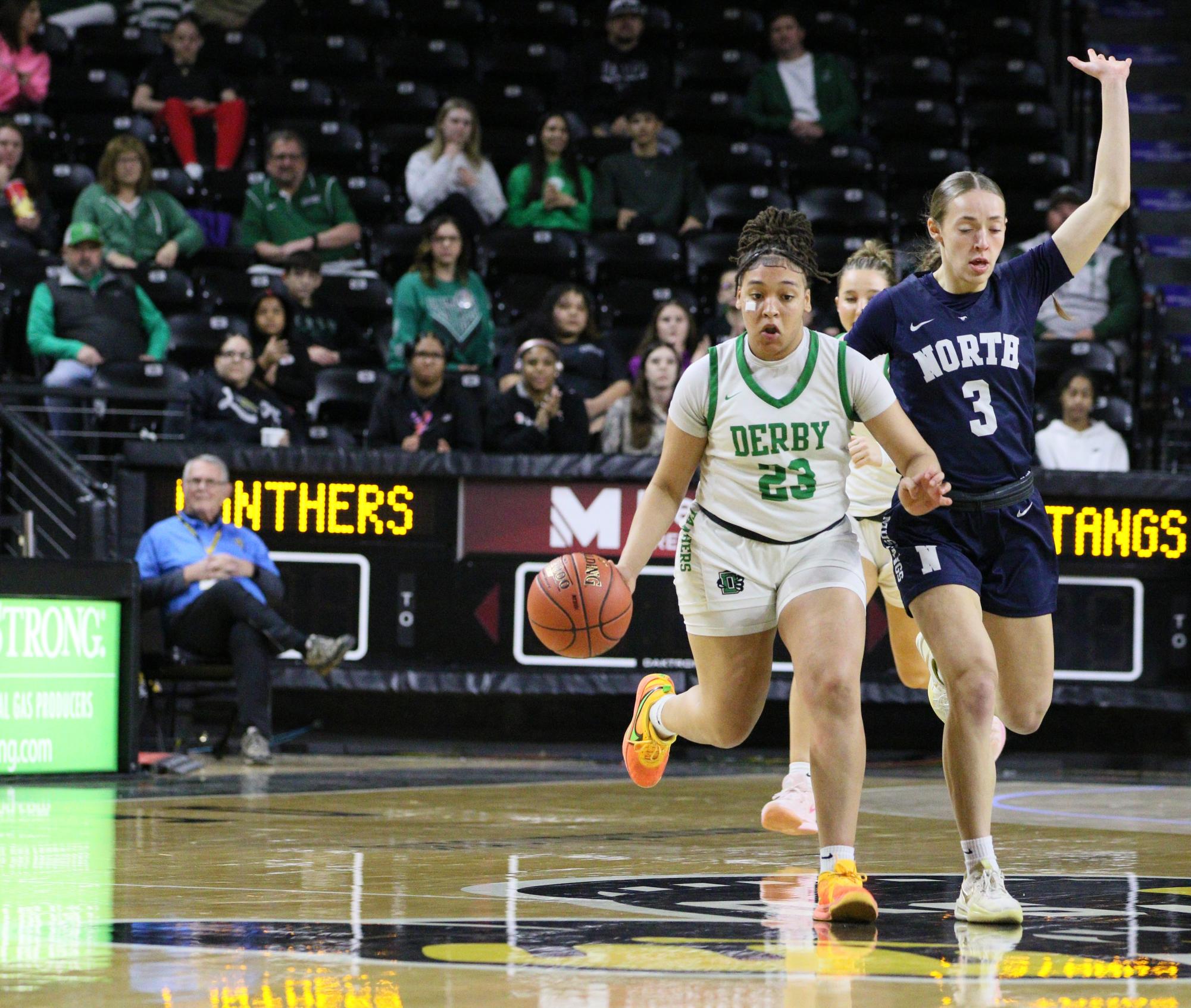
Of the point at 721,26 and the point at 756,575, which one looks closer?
the point at 756,575

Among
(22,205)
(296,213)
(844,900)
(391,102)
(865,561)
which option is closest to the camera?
(844,900)

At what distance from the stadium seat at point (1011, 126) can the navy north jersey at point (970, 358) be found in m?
11.2

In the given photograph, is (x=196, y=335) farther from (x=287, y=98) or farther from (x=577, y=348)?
(x=287, y=98)

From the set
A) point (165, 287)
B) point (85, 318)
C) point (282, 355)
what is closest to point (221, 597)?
point (282, 355)

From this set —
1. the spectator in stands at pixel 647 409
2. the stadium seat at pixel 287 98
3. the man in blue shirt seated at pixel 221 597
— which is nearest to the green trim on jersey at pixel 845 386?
the man in blue shirt seated at pixel 221 597

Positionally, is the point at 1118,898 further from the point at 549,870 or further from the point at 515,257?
the point at 515,257

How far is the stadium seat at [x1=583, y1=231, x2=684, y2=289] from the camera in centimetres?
1391

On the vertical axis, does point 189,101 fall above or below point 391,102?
below

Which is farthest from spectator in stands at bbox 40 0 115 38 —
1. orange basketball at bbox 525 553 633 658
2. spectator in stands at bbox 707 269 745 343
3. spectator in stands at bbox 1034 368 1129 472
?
orange basketball at bbox 525 553 633 658

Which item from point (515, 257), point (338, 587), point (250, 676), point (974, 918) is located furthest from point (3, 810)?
point (515, 257)

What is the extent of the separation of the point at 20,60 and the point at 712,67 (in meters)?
5.64

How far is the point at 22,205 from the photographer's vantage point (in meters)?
13.1

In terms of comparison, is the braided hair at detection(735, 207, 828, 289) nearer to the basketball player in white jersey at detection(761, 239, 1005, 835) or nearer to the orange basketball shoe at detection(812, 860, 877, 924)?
the basketball player in white jersey at detection(761, 239, 1005, 835)

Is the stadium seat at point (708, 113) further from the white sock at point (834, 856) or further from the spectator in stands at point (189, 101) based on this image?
the white sock at point (834, 856)
